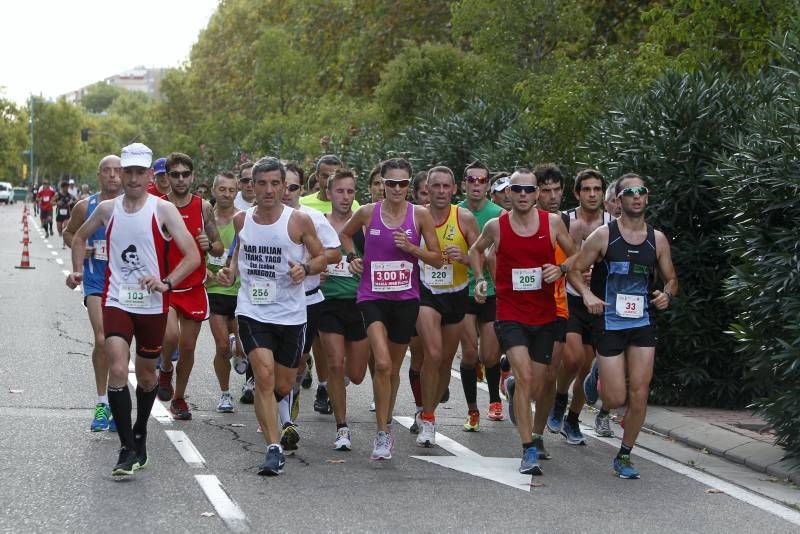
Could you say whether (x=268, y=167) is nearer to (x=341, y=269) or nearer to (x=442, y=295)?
(x=341, y=269)

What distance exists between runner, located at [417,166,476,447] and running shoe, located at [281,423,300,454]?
3.09 ft

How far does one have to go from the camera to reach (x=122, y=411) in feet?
26.1

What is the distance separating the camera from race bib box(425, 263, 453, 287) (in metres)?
9.70

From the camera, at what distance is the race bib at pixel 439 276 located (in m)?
9.70

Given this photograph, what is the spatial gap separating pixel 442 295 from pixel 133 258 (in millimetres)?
2472

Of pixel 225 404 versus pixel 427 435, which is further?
pixel 225 404

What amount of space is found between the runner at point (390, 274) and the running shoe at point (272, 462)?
35.2 inches

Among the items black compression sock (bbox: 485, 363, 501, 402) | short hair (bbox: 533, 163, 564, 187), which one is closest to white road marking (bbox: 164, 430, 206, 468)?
black compression sock (bbox: 485, 363, 501, 402)

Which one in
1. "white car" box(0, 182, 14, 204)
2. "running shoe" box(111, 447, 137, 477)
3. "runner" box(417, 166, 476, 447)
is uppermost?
"runner" box(417, 166, 476, 447)

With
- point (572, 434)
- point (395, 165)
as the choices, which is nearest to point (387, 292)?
point (395, 165)

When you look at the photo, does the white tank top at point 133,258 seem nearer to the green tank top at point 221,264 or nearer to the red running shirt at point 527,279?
the red running shirt at point 527,279

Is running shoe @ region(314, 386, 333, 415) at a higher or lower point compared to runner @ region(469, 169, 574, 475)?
lower

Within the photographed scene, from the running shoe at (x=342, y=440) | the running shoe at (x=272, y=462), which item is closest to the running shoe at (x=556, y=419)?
the running shoe at (x=342, y=440)

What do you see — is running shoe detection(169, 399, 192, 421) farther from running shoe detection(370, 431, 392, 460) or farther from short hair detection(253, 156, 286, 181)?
short hair detection(253, 156, 286, 181)
